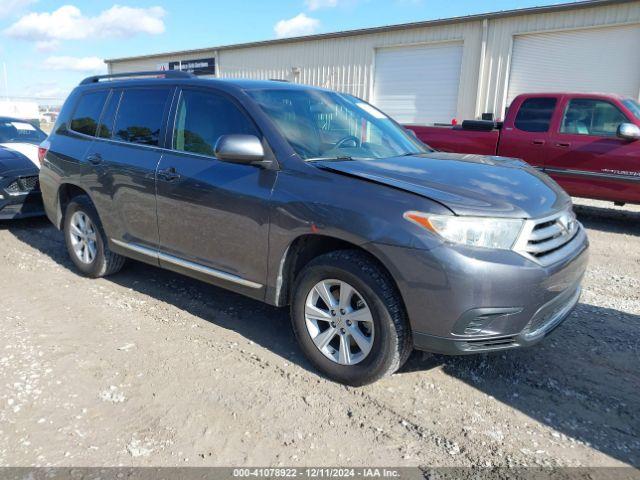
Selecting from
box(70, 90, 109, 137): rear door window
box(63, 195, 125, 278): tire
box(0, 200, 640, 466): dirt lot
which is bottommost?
box(0, 200, 640, 466): dirt lot

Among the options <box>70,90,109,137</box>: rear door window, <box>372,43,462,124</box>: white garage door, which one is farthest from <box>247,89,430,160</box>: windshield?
<box>372,43,462,124</box>: white garage door

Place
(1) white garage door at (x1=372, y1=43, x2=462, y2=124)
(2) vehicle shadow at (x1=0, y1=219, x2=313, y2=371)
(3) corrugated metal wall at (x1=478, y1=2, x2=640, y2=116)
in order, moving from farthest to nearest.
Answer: (1) white garage door at (x1=372, y1=43, x2=462, y2=124) < (3) corrugated metal wall at (x1=478, y1=2, x2=640, y2=116) < (2) vehicle shadow at (x1=0, y1=219, x2=313, y2=371)

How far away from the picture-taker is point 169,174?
3.90 meters

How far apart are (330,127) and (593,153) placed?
5.54 m

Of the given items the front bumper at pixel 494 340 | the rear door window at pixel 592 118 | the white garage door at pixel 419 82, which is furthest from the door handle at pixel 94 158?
the white garage door at pixel 419 82

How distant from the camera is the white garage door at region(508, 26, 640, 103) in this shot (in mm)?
12344

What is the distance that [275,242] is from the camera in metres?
3.29

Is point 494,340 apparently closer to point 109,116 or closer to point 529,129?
point 109,116

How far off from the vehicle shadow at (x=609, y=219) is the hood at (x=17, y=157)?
8099 mm

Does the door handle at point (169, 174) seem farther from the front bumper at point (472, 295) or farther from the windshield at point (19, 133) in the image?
the windshield at point (19, 133)

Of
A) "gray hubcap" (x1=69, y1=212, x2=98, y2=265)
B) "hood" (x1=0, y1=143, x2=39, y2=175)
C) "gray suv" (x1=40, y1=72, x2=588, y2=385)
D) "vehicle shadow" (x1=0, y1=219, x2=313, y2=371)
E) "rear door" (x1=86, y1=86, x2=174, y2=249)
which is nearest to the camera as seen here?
"gray suv" (x1=40, y1=72, x2=588, y2=385)

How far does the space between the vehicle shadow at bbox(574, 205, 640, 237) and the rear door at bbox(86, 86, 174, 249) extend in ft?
21.2

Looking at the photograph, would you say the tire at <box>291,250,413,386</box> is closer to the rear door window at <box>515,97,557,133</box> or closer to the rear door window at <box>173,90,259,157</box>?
the rear door window at <box>173,90,259,157</box>

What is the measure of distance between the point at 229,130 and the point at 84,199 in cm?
207
